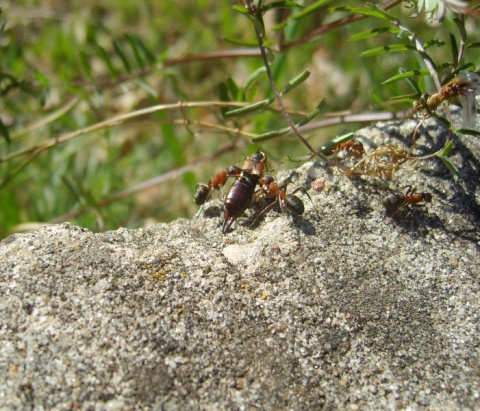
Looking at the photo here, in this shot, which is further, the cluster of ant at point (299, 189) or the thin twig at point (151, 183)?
the thin twig at point (151, 183)

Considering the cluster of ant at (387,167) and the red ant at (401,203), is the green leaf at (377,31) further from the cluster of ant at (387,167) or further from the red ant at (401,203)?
the red ant at (401,203)

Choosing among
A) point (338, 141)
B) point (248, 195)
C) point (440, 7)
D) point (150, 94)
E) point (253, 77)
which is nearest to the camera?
point (440, 7)

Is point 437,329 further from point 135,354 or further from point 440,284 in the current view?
point 135,354

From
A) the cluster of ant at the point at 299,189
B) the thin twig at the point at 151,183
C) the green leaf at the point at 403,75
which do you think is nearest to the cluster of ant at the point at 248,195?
the cluster of ant at the point at 299,189

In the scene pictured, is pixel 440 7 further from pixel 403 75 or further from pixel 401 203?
pixel 401 203

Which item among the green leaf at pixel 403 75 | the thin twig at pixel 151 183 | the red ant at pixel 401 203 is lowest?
the thin twig at pixel 151 183

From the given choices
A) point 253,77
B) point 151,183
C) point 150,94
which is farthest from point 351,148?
point 151,183
